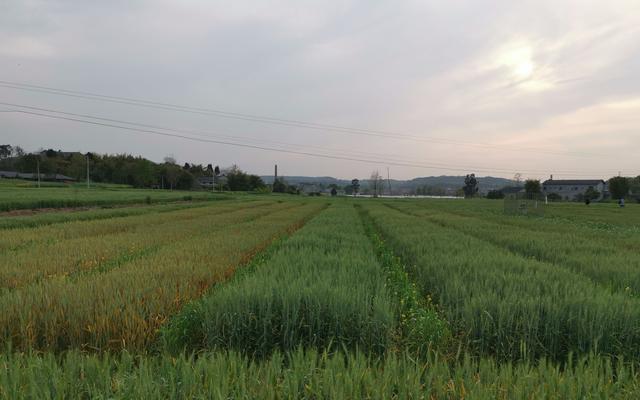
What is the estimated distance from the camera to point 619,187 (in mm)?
87188

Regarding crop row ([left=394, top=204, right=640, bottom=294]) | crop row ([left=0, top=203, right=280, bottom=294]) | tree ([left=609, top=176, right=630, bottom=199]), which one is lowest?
crop row ([left=0, top=203, right=280, bottom=294])

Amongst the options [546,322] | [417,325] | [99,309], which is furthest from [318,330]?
[99,309]

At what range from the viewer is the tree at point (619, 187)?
8675 cm

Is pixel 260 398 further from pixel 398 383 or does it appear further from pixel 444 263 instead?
pixel 444 263

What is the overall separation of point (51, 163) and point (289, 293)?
4724 inches

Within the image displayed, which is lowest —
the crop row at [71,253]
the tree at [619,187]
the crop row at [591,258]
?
the crop row at [71,253]

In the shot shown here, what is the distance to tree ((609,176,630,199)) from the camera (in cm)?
8675

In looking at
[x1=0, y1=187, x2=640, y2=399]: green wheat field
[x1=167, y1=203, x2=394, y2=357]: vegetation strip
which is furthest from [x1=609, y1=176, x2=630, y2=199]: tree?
[x1=167, y1=203, x2=394, y2=357]: vegetation strip

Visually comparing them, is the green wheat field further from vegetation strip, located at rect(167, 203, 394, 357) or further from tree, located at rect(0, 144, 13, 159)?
tree, located at rect(0, 144, 13, 159)

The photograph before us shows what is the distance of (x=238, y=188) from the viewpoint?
4141 inches

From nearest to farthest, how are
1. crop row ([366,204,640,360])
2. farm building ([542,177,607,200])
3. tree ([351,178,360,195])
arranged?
1. crop row ([366,204,640,360])
2. farm building ([542,177,607,200])
3. tree ([351,178,360,195])

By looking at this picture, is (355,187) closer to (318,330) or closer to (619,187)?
(619,187)

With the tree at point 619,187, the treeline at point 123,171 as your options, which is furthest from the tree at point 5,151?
Result: the tree at point 619,187

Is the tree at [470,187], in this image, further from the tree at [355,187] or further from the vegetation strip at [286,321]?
the vegetation strip at [286,321]
